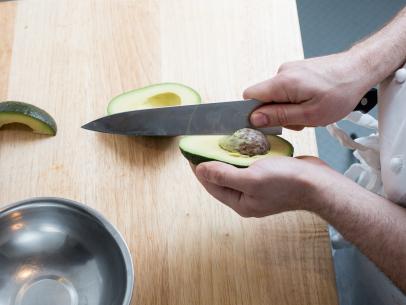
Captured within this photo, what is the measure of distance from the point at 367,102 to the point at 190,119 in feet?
1.06

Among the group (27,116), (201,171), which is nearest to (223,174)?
(201,171)

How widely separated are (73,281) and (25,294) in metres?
0.08

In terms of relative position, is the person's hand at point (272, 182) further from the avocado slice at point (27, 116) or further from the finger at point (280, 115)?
the avocado slice at point (27, 116)

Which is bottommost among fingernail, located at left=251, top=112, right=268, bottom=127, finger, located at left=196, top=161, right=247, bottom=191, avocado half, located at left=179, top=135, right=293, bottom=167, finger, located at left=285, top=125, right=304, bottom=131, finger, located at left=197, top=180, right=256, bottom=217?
finger, located at left=197, top=180, right=256, bottom=217

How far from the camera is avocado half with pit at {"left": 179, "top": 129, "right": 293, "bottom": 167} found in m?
0.70

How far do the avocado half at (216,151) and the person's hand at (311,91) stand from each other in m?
0.04

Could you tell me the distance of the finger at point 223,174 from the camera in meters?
0.64

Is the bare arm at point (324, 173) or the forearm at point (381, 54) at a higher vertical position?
the forearm at point (381, 54)

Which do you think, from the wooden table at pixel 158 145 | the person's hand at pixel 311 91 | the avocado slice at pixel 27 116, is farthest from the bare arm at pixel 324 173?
the avocado slice at pixel 27 116

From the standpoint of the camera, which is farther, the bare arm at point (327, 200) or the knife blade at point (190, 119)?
the knife blade at point (190, 119)

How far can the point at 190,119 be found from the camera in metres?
0.76

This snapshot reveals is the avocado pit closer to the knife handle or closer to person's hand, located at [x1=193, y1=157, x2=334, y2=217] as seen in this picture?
person's hand, located at [x1=193, y1=157, x2=334, y2=217]

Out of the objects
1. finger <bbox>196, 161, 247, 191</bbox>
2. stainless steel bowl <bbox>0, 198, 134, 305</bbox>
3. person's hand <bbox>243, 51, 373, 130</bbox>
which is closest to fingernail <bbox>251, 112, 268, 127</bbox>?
person's hand <bbox>243, 51, 373, 130</bbox>

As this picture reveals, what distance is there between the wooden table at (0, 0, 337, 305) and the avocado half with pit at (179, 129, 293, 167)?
0.31 feet
